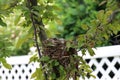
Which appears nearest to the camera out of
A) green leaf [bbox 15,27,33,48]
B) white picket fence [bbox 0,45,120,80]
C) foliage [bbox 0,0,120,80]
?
foliage [bbox 0,0,120,80]

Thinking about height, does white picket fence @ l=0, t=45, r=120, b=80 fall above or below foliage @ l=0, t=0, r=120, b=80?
below

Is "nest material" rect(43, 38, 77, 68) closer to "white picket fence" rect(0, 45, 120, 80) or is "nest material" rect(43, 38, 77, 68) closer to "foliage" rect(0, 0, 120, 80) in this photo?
"foliage" rect(0, 0, 120, 80)

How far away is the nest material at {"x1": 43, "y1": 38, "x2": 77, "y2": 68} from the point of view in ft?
5.08

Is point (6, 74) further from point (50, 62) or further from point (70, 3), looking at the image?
point (50, 62)

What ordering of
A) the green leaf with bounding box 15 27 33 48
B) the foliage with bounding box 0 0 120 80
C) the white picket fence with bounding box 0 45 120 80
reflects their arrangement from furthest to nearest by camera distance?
1. the white picket fence with bounding box 0 45 120 80
2. the green leaf with bounding box 15 27 33 48
3. the foliage with bounding box 0 0 120 80

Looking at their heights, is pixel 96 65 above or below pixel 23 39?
below

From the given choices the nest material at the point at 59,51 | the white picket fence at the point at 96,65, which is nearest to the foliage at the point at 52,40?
the nest material at the point at 59,51

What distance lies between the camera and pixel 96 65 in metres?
3.18

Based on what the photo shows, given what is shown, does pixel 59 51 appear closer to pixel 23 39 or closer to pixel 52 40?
pixel 52 40

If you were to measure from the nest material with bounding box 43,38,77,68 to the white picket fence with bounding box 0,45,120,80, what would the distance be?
56.5 inches

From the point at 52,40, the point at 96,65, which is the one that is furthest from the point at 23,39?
the point at 96,65

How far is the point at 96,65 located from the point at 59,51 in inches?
65.6

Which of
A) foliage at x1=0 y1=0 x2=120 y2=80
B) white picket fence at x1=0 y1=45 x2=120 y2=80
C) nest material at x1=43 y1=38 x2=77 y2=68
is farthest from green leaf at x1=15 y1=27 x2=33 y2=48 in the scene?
white picket fence at x1=0 y1=45 x2=120 y2=80

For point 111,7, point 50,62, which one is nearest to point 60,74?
point 50,62
